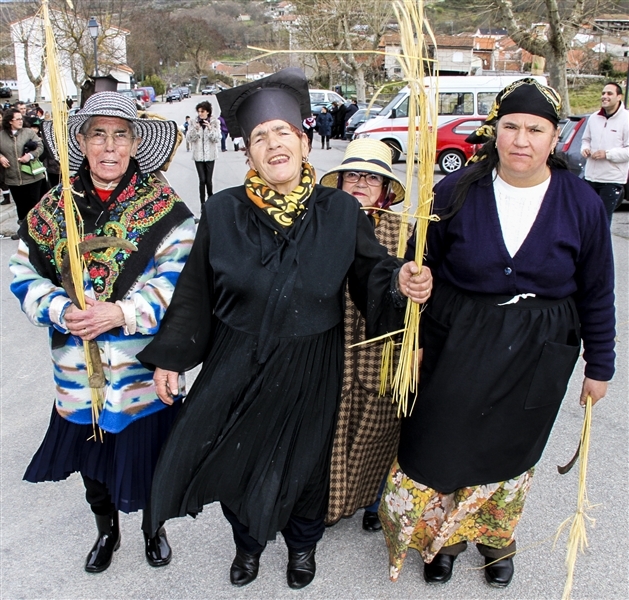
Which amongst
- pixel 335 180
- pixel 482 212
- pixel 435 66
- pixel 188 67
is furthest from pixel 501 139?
pixel 188 67

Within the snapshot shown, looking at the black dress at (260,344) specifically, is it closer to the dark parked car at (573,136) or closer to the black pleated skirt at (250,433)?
the black pleated skirt at (250,433)

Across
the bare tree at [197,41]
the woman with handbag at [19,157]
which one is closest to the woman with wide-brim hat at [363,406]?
the woman with handbag at [19,157]

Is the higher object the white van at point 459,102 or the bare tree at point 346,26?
the bare tree at point 346,26

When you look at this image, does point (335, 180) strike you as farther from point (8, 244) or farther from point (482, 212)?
point (8, 244)

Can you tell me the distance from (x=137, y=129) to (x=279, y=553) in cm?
177

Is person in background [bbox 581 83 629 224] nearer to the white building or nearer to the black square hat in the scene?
the black square hat

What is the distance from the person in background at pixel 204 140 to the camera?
376 inches

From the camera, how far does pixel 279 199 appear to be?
2037 mm

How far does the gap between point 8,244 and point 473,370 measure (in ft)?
25.0

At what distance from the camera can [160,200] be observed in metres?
2.27

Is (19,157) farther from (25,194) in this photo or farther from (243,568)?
(243,568)

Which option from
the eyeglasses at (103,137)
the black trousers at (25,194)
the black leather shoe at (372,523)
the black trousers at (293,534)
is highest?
the eyeglasses at (103,137)

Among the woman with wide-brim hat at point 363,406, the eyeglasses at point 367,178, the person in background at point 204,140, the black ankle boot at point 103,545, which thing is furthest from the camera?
the person in background at point 204,140

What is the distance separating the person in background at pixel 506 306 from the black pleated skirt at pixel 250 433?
15.3 inches
